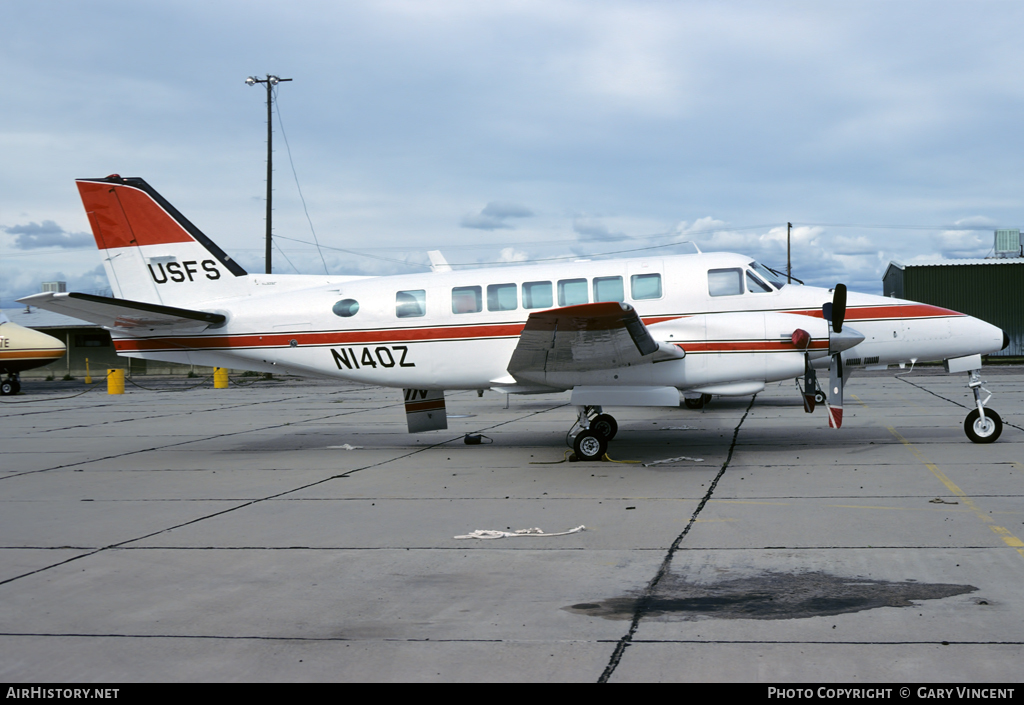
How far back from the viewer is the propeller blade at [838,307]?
38.5 ft

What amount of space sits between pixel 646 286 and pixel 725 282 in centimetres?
116

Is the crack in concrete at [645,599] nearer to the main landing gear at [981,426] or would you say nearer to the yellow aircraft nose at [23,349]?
the main landing gear at [981,426]

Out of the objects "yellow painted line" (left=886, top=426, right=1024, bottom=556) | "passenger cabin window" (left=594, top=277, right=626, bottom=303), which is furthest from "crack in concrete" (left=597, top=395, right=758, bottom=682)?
"passenger cabin window" (left=594, top=277, right=626, bottom=303)

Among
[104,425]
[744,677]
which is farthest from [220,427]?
[744,677]

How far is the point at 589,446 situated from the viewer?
1208cm

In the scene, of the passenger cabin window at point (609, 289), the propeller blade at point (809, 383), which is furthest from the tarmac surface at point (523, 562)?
the passenger cabin window at point (609, 289)

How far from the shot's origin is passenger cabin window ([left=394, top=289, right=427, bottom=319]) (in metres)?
13.1

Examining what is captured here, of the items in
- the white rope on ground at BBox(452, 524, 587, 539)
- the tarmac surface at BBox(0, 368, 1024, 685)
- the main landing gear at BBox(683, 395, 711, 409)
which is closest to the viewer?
the tarmac surface at BBox(0, 368, 1024, 685)

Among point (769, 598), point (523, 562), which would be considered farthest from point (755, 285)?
point (769, 598)

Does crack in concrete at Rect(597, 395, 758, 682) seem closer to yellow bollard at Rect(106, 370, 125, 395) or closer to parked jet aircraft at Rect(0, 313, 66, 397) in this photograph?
yellow bollard at Rect(106, 370, 125, 395)

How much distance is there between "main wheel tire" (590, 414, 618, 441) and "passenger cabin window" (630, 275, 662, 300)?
1.95 metres

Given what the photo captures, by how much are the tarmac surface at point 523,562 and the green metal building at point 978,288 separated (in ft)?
114

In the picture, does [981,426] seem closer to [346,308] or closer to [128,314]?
[346,308]

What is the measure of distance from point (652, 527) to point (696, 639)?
9.86 feet
